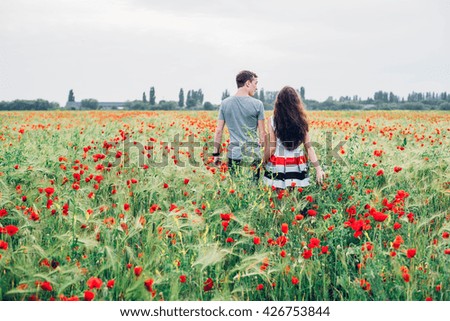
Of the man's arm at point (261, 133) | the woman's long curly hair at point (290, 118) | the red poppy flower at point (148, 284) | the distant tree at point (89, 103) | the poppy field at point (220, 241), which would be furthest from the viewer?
the distant tree at point (89, 103)

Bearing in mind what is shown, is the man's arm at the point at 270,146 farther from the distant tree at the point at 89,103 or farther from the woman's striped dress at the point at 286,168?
the distant tree at the point at 89,103

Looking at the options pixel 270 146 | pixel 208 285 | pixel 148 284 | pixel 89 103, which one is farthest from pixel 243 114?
pixel 89 103

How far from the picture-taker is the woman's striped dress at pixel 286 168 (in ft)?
12.2

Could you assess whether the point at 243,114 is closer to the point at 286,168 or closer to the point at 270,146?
the point at 270,146

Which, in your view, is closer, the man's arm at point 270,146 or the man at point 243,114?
the man's arm at point 270,146

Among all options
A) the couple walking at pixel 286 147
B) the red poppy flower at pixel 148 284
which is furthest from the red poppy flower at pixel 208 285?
the couple walking at pixel 286 147

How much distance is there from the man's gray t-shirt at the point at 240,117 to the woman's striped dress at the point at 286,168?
0.43 m

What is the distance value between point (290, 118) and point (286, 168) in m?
0.46

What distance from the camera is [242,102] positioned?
4207 millimetres

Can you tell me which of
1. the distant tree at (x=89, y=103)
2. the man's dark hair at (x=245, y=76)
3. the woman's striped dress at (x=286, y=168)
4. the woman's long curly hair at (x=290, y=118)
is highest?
the distant tree at (x=89, y=103)

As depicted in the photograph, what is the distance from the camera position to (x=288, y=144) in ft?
12.4

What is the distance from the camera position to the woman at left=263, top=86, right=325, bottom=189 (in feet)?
12.1

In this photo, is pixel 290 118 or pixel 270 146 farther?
pixel 270 146
